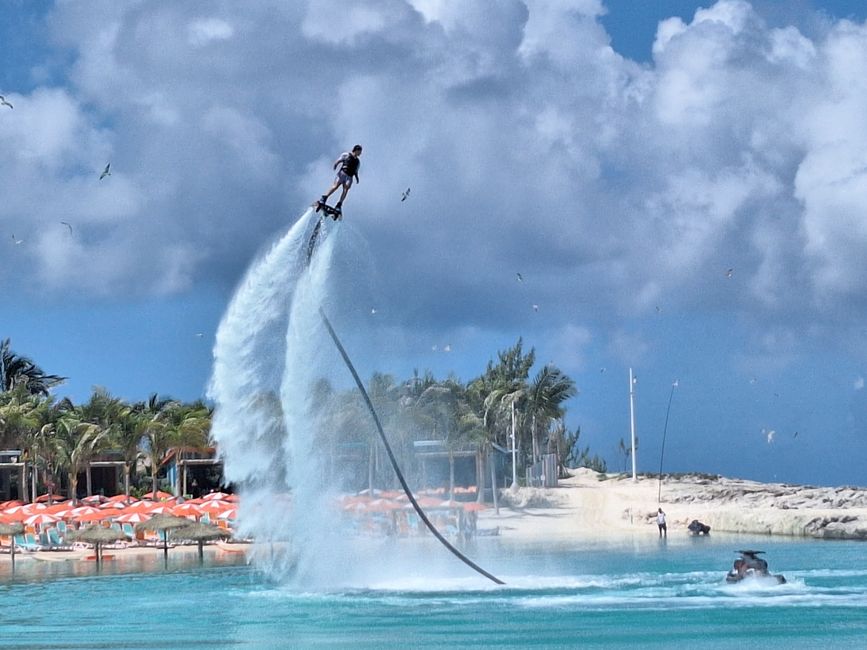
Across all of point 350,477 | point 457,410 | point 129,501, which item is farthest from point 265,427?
point 457,410

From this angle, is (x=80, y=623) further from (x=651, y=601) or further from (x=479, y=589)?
(x=651, y=601)

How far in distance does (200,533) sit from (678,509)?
114 ft

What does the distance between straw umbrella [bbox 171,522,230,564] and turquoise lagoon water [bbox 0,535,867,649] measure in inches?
253

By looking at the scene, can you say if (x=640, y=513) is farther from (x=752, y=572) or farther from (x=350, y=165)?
(x=350, y=165)

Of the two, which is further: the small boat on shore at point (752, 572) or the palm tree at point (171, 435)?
the palm tree at point (171, 435)

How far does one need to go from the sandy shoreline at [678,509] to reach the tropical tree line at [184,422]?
545cm

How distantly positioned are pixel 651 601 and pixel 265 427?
11.7 meters

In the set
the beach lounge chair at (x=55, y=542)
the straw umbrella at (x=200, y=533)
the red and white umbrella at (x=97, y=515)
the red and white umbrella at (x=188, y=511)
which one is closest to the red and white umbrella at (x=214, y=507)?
the red and white umbrella at (x=188, y=511)

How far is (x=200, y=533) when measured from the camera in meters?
56.1

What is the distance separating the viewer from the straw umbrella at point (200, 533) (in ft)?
184

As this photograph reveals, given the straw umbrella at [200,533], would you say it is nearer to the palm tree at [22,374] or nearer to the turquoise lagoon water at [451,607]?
the turquoise lagoon water at [451,607]

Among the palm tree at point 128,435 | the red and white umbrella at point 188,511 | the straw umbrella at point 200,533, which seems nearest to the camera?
the straw umbrella at point 200,533

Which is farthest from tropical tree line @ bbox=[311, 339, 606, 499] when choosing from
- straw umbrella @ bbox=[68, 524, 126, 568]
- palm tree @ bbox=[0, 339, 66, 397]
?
palm tree @ bbox=[0, 339, 66, 397]

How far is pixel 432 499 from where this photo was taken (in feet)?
147
